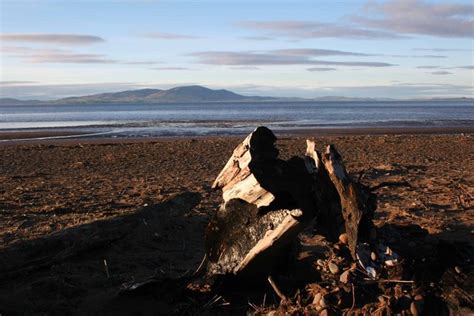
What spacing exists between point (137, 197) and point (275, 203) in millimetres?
6697

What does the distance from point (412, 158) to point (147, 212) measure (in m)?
11.5

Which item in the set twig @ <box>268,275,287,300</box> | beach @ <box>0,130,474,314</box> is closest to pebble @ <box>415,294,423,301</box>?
beach @ <box>0,130,474,314</box>

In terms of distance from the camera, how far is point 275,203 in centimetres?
537

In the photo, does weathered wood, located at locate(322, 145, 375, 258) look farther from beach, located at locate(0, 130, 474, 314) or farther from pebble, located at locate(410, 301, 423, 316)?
pebble, located at locate(410, 301, 423, 316)

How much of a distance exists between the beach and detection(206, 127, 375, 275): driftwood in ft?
1.15

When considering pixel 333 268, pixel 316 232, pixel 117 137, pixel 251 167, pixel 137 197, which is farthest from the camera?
pixel 117 137

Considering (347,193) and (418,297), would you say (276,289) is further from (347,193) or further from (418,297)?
(418,297)

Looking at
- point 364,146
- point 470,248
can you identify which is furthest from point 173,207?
point 364,146

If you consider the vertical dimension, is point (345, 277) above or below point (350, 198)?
below

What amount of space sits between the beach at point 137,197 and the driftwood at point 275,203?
0.35 metres

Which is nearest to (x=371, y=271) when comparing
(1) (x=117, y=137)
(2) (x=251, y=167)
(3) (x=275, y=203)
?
(3) (x=275, y=203)

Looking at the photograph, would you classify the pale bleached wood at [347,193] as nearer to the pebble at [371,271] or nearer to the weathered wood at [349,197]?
the weathered wood at [349,197]

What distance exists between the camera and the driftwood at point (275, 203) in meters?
5.30

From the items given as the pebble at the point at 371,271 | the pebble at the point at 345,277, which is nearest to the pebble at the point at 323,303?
the pebble at the point at 345,277
